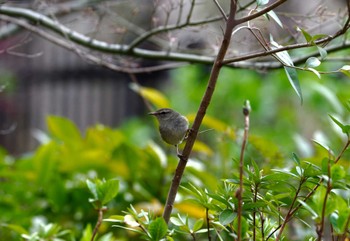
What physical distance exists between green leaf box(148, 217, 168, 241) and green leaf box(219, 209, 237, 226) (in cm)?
14

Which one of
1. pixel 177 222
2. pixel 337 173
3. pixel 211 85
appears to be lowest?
pixel 177 222

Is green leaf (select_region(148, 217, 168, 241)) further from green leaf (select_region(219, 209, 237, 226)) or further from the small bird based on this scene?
the small bird

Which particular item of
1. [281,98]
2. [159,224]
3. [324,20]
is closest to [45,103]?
[281,98]

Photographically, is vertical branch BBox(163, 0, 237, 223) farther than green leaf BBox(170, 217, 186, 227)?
No

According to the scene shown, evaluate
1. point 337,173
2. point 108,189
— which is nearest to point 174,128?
point 108,189

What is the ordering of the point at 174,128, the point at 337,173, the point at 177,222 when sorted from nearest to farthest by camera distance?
the point at 337,173, the point at 177,222, the point at 174,128

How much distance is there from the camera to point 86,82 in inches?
426

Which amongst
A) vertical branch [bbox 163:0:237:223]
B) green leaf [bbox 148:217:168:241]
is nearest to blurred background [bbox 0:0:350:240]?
vertical branch [bbox 163:0:237:223]

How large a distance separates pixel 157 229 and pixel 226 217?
177 millimetres

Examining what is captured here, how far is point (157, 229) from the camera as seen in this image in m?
1.64

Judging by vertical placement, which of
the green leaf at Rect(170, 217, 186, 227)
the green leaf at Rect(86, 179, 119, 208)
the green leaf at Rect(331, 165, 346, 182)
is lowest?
the green leaf at Rect(170, 217, 186, 227)

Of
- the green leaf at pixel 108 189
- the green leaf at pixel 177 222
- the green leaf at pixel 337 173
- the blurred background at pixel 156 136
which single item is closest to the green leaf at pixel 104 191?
the green leaf at pixel 108 189

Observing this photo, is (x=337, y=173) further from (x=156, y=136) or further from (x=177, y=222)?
(x=156, y=136)

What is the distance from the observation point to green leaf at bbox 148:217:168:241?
1.63m
